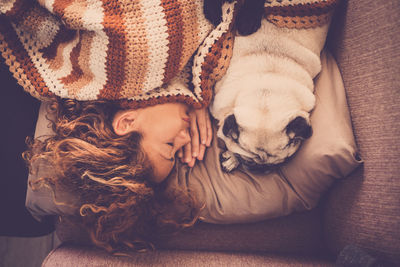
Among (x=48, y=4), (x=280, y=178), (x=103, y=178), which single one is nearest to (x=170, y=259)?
(x=103, y=178)

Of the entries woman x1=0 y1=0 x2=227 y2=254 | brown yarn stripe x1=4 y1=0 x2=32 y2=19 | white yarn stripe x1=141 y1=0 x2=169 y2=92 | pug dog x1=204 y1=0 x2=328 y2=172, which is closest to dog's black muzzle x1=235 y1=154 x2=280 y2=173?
pug dog x1=204 y1=0 x2=328 y2=172

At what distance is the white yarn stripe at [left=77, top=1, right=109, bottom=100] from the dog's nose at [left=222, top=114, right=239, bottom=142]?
48cm

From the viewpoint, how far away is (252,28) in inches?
38.8

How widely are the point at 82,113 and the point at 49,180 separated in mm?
282

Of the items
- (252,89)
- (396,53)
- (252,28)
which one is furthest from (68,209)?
(396,53)

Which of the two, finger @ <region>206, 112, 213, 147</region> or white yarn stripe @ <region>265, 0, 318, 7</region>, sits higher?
white yarn stripe @ <region>265, 0, 318, 7</region>

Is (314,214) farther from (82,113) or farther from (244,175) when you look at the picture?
(82,113)

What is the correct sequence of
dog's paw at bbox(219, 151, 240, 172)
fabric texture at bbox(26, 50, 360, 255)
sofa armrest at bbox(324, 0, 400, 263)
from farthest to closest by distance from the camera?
dog's paw at bbox(219, 151, 240, 172)
fabric texture at bbox(26, 50, 360, 255)
sofa armrest at bbox(324, 0, 400, 263)

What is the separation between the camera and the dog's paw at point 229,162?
Answer: 3.59 feet

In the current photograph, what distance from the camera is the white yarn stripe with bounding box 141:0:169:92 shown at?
888mm

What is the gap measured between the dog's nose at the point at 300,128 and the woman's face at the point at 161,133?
39cm

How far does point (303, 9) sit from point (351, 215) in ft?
2.56

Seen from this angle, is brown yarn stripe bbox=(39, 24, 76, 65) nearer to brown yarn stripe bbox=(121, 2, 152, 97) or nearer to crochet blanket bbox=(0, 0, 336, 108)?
crochet blanket bbox=(0, 0, 336, 108)

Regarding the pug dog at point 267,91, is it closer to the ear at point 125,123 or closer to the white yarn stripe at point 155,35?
the white yarn stripe at point 155,35
